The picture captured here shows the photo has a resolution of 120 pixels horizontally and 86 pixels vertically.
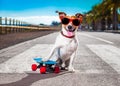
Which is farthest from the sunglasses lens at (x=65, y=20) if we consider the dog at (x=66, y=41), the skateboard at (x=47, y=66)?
the skateboard at (x=47, y=66)

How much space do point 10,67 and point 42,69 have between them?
→ 1.34m

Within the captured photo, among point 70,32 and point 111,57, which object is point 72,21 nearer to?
point 70,32

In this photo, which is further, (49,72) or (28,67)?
(28,67)

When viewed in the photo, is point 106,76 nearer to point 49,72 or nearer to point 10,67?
point 49,72

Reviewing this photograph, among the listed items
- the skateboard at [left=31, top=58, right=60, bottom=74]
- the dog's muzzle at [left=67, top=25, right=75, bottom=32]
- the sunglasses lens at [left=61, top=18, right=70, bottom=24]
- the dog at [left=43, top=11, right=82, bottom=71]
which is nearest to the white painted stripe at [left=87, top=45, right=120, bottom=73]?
the dog at [left=43, top=11, right=82, bottom=71]

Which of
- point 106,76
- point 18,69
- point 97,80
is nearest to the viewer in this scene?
point 97,80

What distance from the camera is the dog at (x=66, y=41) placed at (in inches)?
260

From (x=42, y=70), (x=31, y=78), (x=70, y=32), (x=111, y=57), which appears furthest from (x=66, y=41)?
(x=111, y=57)

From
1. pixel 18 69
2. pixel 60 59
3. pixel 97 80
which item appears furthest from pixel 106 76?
pixel 18 69

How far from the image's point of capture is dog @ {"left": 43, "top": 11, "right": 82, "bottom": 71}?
660 cm

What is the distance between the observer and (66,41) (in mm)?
6754

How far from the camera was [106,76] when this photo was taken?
6.75 meters

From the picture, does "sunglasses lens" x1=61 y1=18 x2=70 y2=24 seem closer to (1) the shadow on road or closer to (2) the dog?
(2) the dog

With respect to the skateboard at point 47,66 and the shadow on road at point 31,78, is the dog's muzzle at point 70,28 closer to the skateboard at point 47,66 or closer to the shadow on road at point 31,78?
the skateboard at point 47,66
